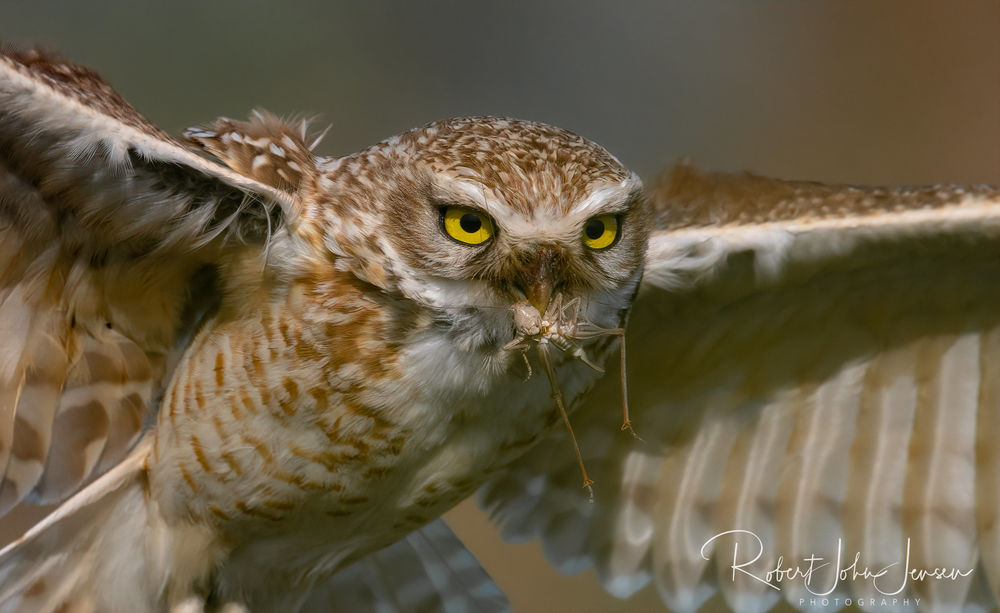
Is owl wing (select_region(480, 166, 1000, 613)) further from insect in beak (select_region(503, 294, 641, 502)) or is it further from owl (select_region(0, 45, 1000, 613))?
insect in beak (select_region(503, 294, 641, 502))

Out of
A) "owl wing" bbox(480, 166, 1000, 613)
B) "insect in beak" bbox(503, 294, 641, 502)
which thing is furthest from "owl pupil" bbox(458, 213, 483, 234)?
"owl wing" bbox(480, 166, 1000, 613)

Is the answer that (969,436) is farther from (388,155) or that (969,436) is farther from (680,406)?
(388,155)

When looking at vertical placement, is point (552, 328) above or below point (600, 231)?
below

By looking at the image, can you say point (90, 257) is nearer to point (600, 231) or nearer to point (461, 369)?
point (461, 369)

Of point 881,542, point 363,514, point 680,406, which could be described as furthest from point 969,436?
point 363,514
